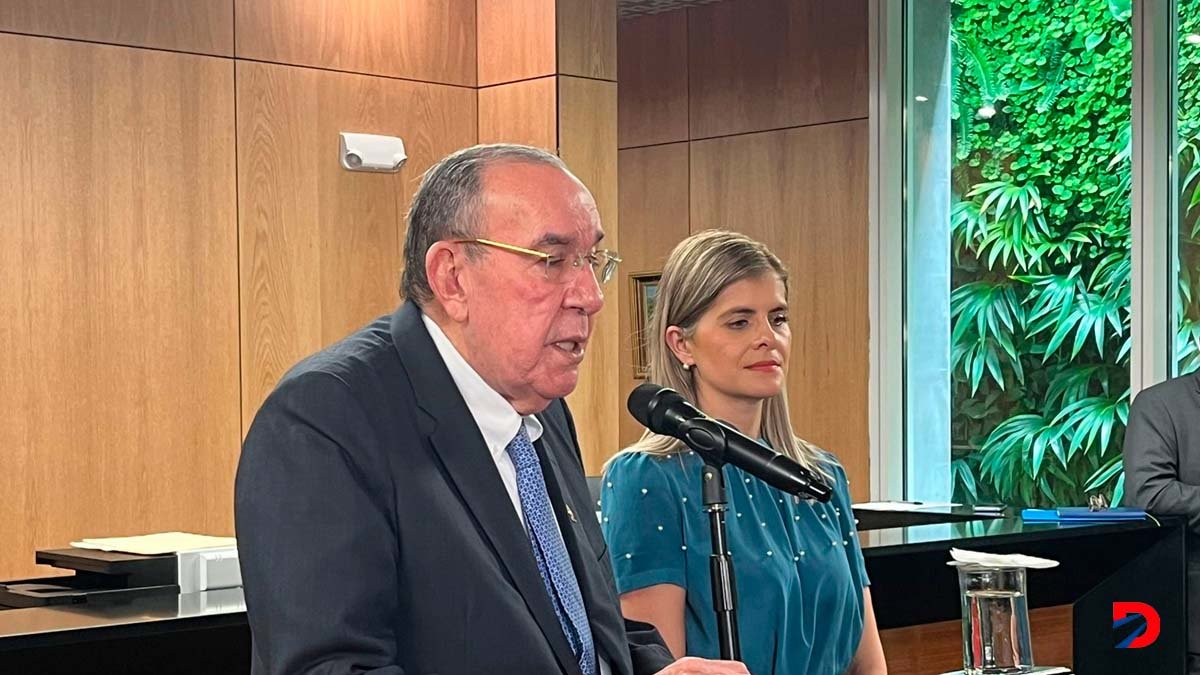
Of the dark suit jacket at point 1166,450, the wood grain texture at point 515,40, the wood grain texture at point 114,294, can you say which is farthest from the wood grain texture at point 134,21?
the dark suit jacket at point 1166,450

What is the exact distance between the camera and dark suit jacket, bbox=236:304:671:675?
5.36 feet

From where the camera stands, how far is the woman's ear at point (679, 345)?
262 centimetres

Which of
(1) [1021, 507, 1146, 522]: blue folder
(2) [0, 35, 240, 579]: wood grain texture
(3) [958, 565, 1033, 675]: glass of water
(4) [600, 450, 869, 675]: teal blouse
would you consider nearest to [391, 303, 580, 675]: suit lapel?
(4) [600, 450, 869, 675]: teal blouse

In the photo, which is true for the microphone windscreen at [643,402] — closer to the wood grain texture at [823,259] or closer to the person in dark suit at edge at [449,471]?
the person in dark suit at edge at [449,471]

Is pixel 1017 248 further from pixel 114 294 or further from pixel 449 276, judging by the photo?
pixel 449 276

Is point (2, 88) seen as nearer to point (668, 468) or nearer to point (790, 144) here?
point (668, 468)

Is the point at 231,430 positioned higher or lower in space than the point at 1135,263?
lower

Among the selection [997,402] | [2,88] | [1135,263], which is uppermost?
[2,88]

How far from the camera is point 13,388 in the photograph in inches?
188

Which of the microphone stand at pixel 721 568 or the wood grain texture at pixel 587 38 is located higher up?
the wood grain texture at pixel 587 38

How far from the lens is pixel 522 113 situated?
576cm

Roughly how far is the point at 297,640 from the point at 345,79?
13.6 ft

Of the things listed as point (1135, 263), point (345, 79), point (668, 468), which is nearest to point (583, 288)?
point (668, 468)

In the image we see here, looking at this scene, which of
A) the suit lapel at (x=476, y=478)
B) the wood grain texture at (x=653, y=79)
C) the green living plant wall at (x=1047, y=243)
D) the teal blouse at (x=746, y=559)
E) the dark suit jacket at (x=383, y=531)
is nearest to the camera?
the dark suit jacket at (x=383, y=531)
